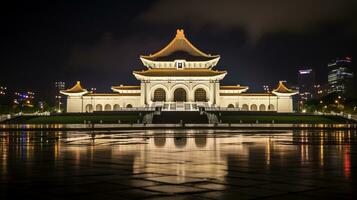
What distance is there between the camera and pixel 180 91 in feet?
271

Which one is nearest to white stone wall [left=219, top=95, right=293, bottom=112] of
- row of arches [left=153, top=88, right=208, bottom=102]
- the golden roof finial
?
row of arches [left=153, top=88, right=208, bottom=102]

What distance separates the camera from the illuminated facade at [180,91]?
259 feet

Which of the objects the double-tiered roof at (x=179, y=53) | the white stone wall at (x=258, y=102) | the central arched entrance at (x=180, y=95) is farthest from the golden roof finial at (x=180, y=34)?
the white stone wall at (x=258, y=102)

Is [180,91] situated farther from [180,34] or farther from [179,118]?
[179,118]

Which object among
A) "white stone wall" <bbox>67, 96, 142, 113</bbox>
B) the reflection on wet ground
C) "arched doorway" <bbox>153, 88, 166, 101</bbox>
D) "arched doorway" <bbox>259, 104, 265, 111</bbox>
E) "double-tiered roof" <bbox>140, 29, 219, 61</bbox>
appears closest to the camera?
the reflection on wet ground

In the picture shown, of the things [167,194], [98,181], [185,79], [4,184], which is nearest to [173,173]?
[98,181]

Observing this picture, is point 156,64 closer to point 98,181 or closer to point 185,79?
point 185,79

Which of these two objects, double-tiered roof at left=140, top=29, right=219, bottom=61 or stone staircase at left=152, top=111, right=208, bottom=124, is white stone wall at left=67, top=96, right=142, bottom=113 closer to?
double-tiered roof at left=140, top=29, right=219, bottom=61

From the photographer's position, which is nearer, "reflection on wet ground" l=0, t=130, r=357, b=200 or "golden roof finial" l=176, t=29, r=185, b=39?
"reflection on wet ground" l=0, t=130, r=357, b=200

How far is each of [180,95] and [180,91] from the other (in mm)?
686

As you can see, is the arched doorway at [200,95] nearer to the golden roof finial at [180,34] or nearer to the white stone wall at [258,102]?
the white stone wall at [258,102]

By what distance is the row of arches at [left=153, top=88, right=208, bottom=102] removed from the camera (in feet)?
268

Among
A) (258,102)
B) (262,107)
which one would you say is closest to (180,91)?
(258,102)

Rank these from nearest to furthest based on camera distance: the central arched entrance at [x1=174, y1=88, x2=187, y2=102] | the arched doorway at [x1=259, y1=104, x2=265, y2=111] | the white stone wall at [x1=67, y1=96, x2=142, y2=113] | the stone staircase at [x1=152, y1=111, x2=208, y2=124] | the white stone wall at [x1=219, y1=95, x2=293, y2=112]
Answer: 1. the stone staircase at [x1=152, y1=111, x2=208, y2=124]
2. the central arched entrance at [x1=174, y1=88, x2=187, y2=102]
3. the white stone wall at [x1=219, y1=95, x2=293, y2=112]
4. the white stone wall at [x1=67, y1=96, x2=142, y2=113]
5. the arched doorway at [x1=259, y1=104, x2=265, y2=111]
